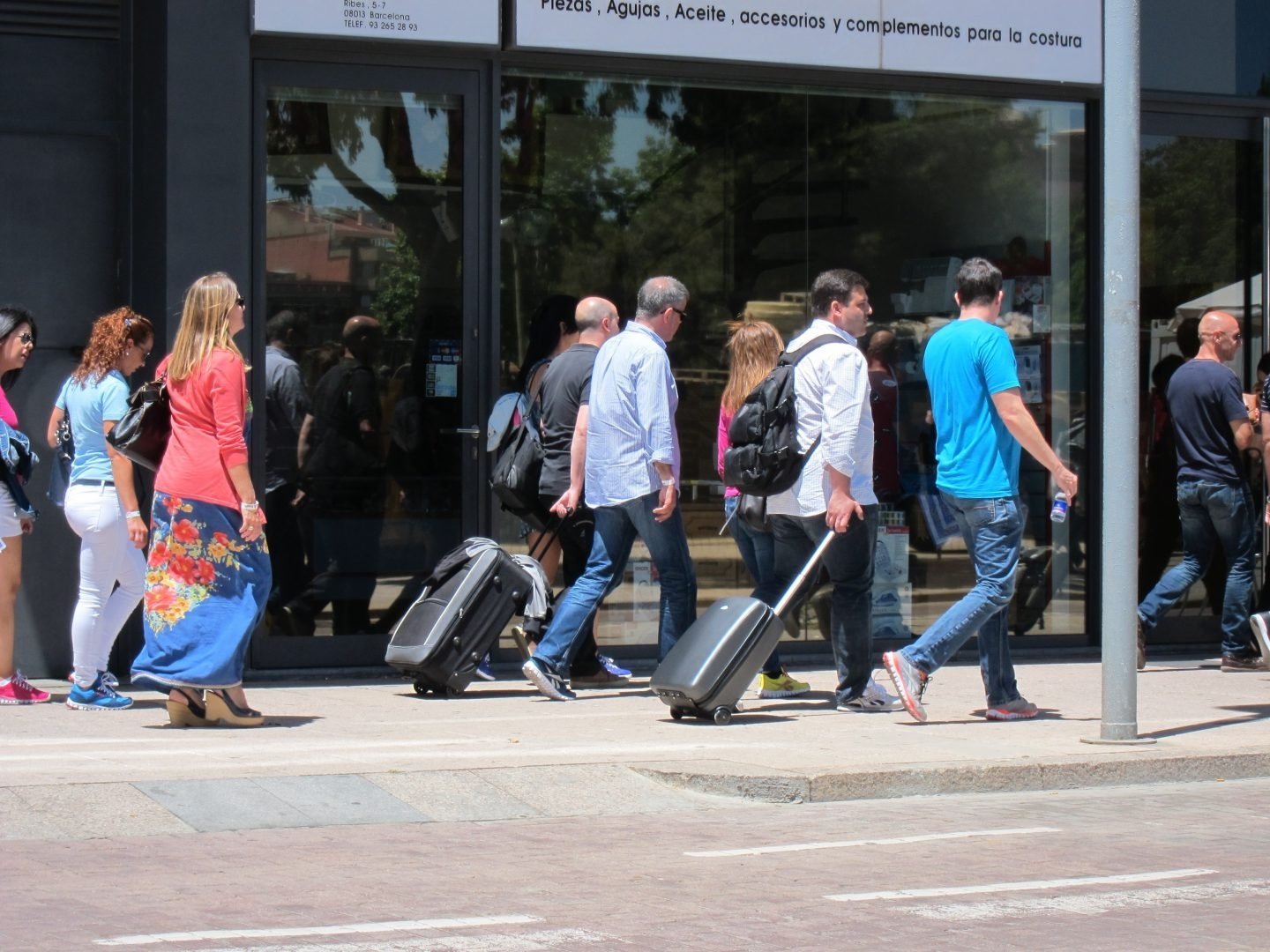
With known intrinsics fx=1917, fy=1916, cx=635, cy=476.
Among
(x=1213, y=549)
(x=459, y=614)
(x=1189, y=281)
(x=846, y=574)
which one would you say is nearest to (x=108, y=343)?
(x=459, y=614)

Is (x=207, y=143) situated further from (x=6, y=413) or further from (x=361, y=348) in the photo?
(x=6, y=413)

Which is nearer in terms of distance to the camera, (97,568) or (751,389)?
(97,568)

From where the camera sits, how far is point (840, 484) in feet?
27.9

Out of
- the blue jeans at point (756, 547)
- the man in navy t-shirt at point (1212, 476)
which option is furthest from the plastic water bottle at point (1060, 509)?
the man in navy t-shirt at point (1212, 476)

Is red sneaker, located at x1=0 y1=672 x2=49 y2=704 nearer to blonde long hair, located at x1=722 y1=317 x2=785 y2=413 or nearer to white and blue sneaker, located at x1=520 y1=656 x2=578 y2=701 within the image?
white and blue sneaker, located at x1=520 y1=656 x2=578 y2=701

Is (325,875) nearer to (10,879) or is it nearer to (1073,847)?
(10,879)

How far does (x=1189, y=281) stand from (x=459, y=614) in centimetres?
541

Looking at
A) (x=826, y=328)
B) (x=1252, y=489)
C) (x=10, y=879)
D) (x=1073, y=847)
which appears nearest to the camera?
(x=10, y=879)

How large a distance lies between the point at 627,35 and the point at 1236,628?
16.3 feet

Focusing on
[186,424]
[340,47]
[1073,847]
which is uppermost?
[340,47]

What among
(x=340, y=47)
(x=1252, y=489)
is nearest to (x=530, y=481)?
(x=340, y=47)

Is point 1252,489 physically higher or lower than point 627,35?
lower

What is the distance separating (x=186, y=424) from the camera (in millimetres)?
8211

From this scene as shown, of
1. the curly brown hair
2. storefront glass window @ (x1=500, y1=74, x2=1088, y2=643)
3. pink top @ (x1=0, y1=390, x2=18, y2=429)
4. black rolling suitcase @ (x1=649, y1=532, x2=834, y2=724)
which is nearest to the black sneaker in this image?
storefront glass window @ (x1=500, y1=74, x2=1088, y2=643)
